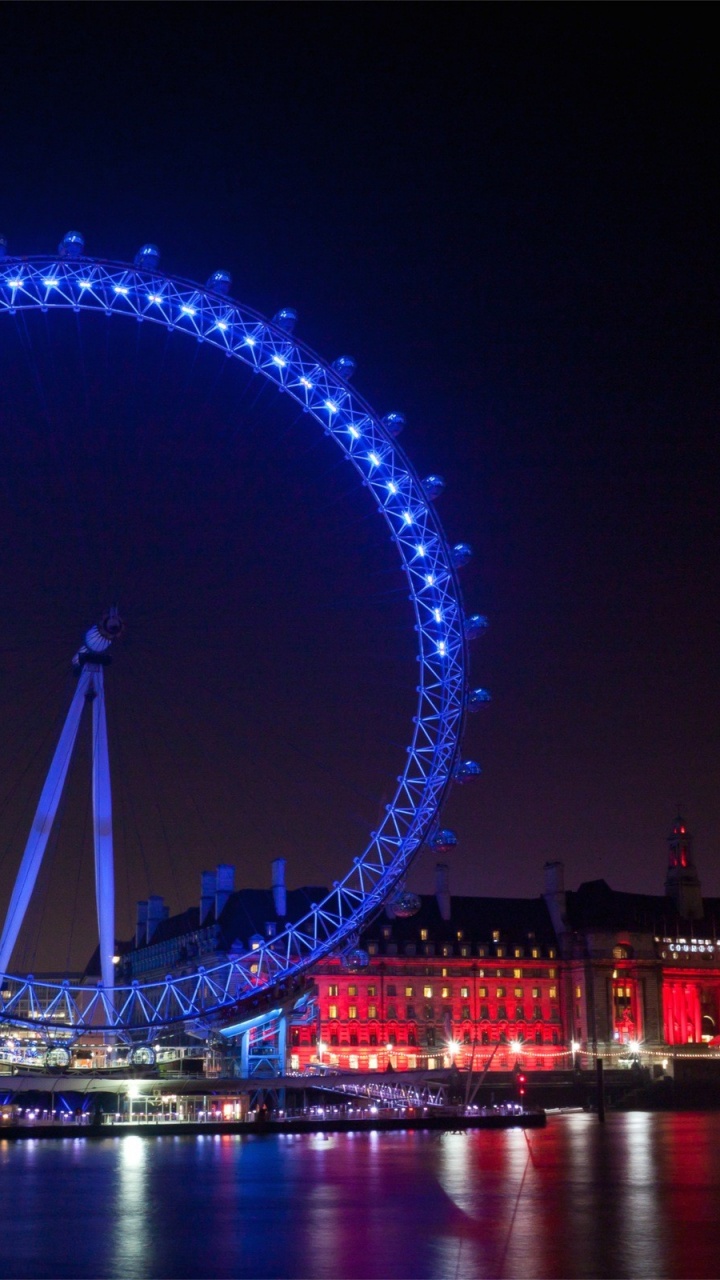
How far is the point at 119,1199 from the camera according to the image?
28.1 meters

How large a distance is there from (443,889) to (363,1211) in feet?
293

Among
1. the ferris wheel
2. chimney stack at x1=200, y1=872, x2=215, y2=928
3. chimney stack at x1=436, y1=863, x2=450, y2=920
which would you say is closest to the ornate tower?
chimney stack at x1=436, y1=863, x2=450, y2=920

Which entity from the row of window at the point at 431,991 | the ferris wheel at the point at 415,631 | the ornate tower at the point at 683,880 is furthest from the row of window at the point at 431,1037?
the ferris wheel at the point at 415,631

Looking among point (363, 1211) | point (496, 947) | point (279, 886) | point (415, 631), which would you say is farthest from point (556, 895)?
point (363, 1211)

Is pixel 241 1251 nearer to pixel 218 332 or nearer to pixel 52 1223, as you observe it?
pixel 52 1223

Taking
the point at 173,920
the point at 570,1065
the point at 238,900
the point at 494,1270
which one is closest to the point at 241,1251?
the point at 494,1270

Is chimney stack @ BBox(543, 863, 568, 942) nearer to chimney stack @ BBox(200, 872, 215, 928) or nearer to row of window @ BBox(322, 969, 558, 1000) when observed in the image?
row of window @ BBox(322, 969, 558, 1000)

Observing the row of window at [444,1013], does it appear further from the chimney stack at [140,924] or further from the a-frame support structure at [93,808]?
the a-frame support structure at [93,808]

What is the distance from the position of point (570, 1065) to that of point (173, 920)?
35686 millimetres

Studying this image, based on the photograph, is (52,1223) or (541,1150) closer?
(52,1223)

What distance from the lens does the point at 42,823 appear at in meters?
48.8

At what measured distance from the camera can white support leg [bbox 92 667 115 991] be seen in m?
49.4

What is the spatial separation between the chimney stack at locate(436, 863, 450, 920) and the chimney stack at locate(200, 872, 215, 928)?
17895 millimetres

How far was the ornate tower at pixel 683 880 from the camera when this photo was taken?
405ft
